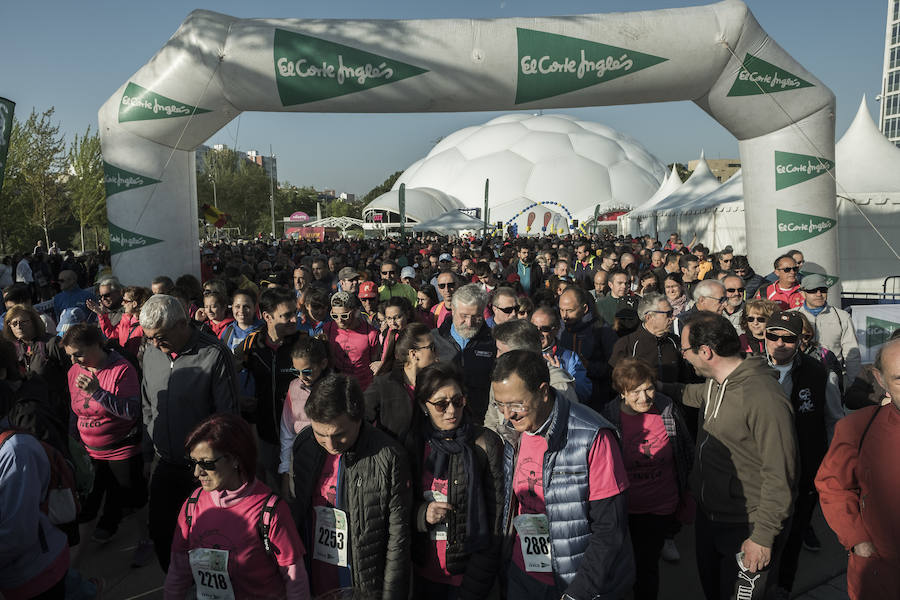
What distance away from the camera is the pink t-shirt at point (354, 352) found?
4.23 meters

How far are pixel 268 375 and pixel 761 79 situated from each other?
705 cm

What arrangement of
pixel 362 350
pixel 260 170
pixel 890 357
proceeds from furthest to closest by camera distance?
pixel 260 170 < pixel 362 350 < pixel 890 357

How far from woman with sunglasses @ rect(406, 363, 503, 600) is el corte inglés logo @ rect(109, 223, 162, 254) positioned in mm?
6751

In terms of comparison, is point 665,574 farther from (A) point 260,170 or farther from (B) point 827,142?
(A) point 260,170

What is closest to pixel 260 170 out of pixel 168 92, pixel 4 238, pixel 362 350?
pixel 4 238

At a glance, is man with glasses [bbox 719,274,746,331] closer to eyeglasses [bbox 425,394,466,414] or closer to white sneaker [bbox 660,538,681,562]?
white sneaker [bbox 660,538,681,562]

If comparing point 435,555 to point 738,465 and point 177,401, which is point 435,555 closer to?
point 738,465

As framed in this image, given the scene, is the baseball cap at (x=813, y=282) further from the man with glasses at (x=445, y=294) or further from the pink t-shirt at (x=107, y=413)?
the pink t-shirt at (x=107, y=413)

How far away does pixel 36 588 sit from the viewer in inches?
87.5

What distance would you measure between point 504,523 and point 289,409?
57.0 inches

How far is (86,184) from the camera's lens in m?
28.6

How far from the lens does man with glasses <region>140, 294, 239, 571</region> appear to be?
10.2ft

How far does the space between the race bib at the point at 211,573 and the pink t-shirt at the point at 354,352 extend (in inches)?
83.3

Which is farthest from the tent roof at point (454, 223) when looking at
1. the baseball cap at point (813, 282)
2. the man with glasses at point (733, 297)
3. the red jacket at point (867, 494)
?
the red jacket at point (867, 494)
